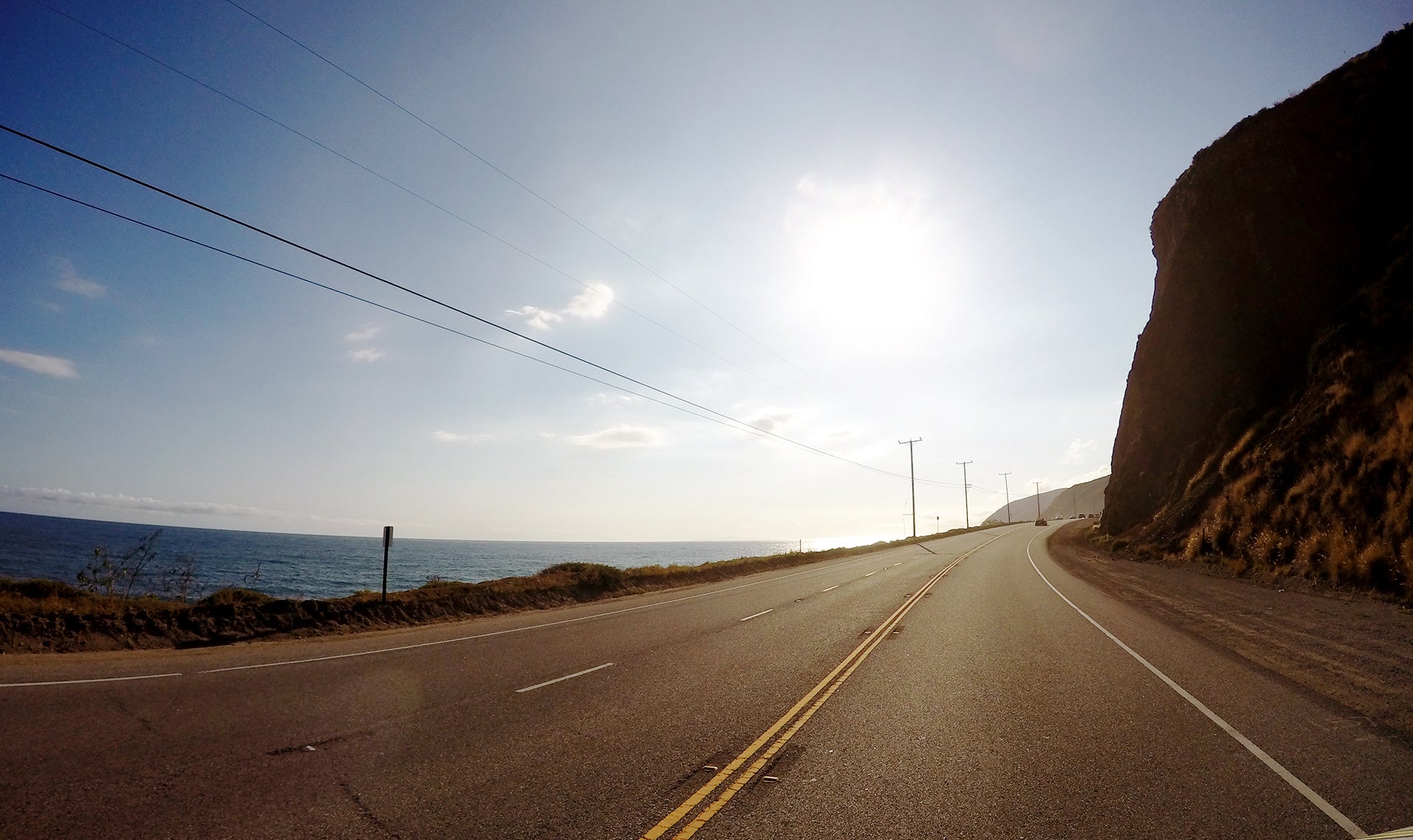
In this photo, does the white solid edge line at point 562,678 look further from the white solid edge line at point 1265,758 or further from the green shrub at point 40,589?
the green shrub at point 40,589

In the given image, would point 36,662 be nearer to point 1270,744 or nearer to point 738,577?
point 1270,744

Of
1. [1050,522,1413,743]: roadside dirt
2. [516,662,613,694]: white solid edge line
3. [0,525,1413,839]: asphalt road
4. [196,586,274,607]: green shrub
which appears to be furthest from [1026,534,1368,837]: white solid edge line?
[196,586,274,607]: green shrub

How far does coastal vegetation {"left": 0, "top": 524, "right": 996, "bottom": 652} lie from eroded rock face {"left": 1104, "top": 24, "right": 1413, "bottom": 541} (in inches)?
1201

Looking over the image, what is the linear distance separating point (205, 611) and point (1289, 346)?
4294 centimetres

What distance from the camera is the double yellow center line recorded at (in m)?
4.43

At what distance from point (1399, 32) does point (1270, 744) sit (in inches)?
1700

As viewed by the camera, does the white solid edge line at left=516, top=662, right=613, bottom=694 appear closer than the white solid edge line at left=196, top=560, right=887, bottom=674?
Yes

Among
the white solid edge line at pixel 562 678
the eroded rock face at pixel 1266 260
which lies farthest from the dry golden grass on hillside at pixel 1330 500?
the white solid edge line at pixel 562 678

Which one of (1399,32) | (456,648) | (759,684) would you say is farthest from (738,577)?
(1399,32)

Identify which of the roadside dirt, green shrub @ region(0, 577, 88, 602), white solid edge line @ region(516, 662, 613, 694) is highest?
green shrub @ region(0, 577, 88, 602)

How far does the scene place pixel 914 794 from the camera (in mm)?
4941

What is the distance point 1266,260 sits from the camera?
31.3 m

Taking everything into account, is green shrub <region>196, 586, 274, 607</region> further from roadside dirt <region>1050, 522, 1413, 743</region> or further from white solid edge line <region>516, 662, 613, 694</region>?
roadside dirt <region>1050, 522, 1413, 743</region>

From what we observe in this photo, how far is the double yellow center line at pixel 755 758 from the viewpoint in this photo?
443cm
